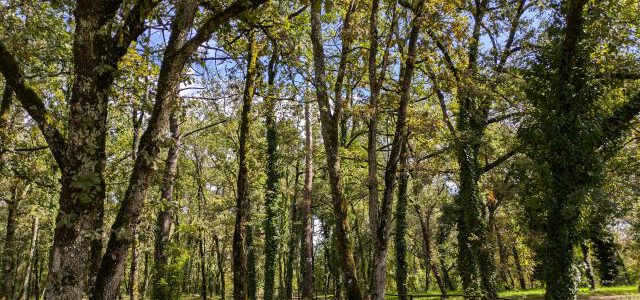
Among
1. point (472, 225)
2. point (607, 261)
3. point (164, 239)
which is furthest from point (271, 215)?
point (607, 261)

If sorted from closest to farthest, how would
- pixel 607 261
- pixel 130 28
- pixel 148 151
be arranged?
pixel 148 151, pixel 130 28, pixel 607 261

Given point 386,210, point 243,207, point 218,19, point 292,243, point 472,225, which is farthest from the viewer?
point 292,243

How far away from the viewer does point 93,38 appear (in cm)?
368

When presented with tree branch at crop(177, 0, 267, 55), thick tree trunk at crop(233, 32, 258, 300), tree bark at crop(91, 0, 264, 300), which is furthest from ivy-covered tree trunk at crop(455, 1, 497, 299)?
tree bark at crop(91, 0, 264, 300)

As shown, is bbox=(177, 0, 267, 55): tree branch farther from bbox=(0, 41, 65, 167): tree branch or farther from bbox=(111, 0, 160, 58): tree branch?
bbox=(0, 41, 65, 167): tree branch

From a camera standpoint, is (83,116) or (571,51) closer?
(83,116)

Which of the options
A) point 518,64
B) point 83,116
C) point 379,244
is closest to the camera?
point 83,116

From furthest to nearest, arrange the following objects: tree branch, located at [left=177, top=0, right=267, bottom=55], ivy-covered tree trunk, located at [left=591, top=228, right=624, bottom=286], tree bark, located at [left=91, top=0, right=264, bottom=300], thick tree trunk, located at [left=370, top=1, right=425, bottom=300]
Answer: ivy-covered tree trunk, located at [left=591, top=228, right=624, bottom=286] → thick tree trunk, located at [left=370, top=1, right=425, bottom=300] → tree branch, located at [left=177, top=0, right=267, bottom=55] → tree bark, located at [left=91, top=0, right=264, bottom=300]

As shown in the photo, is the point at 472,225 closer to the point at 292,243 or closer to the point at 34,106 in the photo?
the point at 34,106

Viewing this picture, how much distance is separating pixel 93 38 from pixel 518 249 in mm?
34064

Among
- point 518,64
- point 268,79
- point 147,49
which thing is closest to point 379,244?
point 147,49

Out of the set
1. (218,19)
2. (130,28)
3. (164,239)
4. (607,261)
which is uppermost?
(218,19)

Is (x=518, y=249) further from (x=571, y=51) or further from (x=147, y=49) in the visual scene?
(x=147, y=49)

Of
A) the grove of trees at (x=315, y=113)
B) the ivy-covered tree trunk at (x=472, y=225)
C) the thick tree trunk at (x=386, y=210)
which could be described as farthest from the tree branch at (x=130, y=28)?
the ivy-covered tree trunk at (x=472, y=225)
